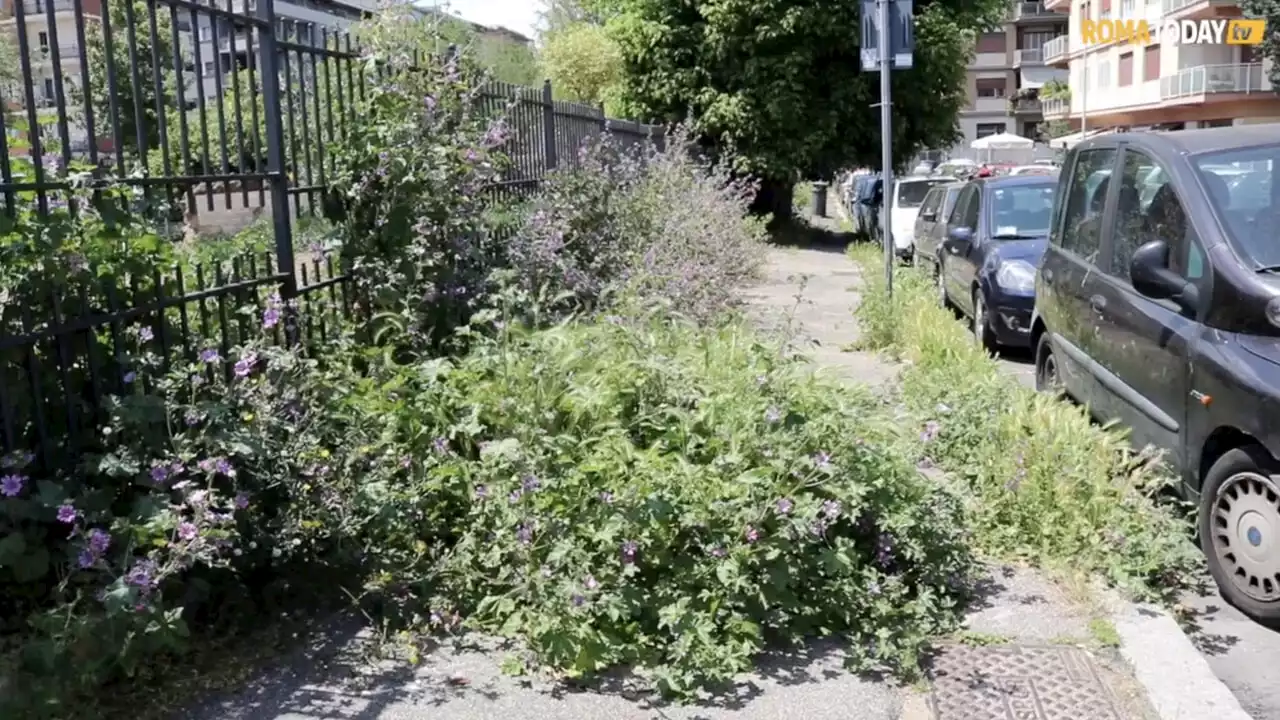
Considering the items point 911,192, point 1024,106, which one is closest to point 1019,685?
point 911,192

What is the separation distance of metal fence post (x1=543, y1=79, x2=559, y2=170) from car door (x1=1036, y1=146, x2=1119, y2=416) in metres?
4.78

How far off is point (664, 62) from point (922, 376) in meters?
17.6

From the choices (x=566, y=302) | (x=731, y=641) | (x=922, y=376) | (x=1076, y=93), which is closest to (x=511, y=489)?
(x=731, y=641)

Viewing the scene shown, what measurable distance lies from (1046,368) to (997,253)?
318 centimetres

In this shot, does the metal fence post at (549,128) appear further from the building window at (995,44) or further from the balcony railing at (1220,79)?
the building window at (995,44)

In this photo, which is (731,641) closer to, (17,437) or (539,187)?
(17,437)

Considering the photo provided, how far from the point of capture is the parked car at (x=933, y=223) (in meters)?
15.4

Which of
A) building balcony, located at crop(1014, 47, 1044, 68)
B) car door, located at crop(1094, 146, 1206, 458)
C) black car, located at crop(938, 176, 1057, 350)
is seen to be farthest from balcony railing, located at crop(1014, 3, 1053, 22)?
car door, located at crop(1094, 146, 1206, 458)

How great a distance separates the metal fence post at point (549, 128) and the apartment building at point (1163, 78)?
3354 cm

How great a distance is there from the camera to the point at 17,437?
3658mm

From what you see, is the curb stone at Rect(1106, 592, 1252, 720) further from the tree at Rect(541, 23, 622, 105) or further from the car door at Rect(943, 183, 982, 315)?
the tree at Rect(541, 23, 622, 105)

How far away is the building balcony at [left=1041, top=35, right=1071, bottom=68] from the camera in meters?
64.3

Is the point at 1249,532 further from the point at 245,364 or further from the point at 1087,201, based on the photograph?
the point at 245,364

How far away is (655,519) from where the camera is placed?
4098mm
